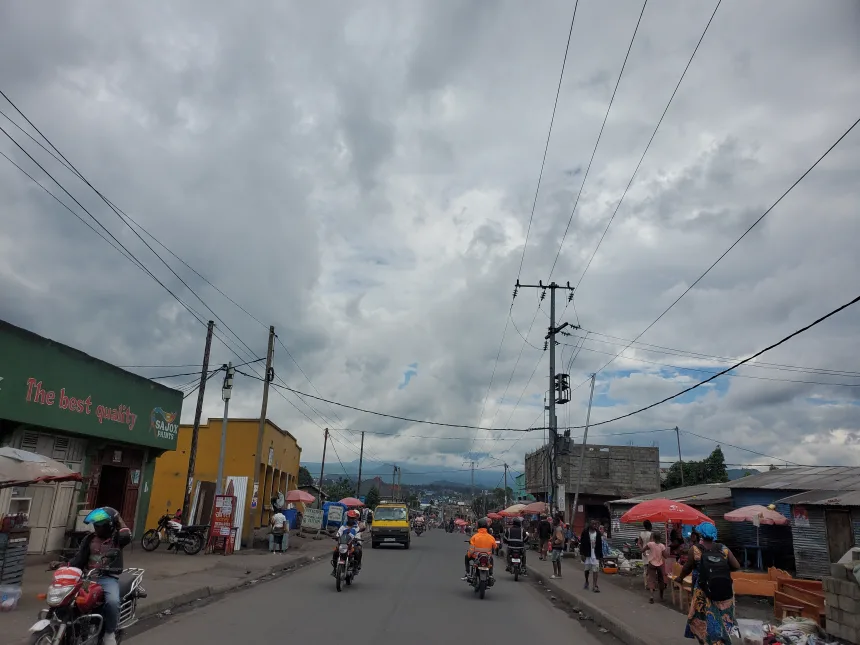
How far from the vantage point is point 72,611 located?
5645 millimetres

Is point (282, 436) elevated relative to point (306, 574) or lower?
elevated

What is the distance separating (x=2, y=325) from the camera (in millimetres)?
13312

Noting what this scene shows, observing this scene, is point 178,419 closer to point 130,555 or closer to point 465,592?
point 130,555

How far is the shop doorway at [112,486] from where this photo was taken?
788 inches

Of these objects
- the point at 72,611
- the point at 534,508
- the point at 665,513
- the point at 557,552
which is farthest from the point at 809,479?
the point at 72,611

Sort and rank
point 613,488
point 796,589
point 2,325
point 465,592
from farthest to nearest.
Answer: point 613,488 < point 465,592 < point 2,325 < point 796,589

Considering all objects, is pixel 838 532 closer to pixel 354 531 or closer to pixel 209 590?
pixel 354 531

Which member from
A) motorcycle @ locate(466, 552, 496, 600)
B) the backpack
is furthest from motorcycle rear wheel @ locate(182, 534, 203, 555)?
the backpack

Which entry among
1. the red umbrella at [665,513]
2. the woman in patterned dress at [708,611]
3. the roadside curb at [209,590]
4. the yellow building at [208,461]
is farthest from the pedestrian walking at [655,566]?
the yellow building at [208,461]

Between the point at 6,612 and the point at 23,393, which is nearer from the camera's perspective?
the point at 6,612

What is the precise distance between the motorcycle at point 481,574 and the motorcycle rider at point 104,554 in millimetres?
8981

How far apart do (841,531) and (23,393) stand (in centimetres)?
2101

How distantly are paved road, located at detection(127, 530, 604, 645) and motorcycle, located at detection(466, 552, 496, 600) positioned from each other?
27 cm

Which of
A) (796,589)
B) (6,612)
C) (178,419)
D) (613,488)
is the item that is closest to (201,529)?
(178,419)
